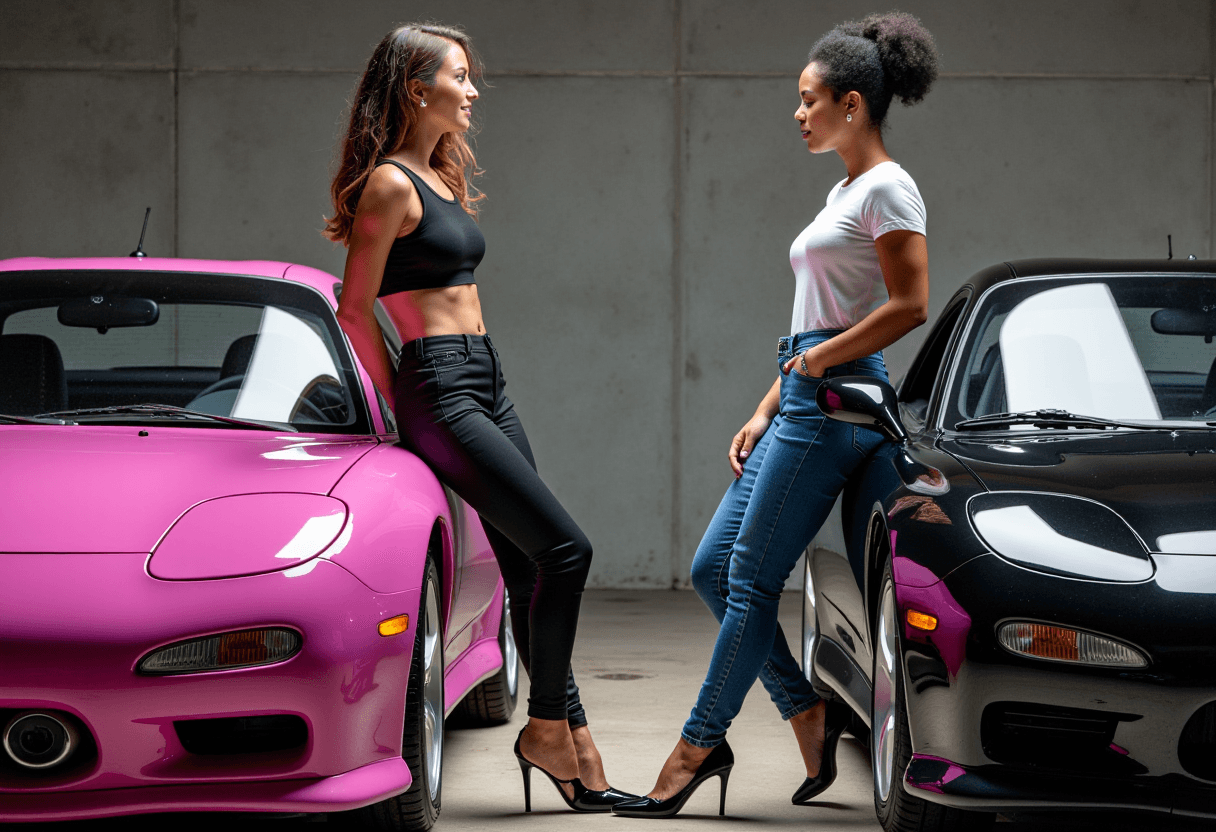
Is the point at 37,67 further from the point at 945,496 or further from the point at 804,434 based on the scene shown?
the point at 945,496

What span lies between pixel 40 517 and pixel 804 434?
5.66 feet

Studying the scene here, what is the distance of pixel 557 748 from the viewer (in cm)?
334

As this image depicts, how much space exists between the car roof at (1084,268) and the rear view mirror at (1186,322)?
0.16 metres

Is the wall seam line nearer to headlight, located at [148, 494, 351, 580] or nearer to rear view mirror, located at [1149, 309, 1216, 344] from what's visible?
rear view mirror, located at [1149, 309, 1216, 344]

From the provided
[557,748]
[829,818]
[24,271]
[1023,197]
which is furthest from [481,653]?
[1023,197]

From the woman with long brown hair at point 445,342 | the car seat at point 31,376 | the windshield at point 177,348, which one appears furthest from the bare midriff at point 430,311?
the car seat at point 31,376

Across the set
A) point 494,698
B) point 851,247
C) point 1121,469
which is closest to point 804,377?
point 851,247

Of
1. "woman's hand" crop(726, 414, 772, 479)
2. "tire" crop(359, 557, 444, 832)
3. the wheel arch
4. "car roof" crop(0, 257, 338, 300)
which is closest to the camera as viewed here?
"tire" crop(359, 557, 444, 832)

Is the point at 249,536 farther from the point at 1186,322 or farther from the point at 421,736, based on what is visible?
the point at 1186,322

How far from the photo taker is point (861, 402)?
10.4ft

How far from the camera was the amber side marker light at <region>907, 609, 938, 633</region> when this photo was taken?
2.66 metres

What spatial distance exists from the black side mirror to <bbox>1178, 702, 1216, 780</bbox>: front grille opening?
1.03 m

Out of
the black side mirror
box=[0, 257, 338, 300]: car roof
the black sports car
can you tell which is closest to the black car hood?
the black sports car

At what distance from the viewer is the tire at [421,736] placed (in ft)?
9.70
